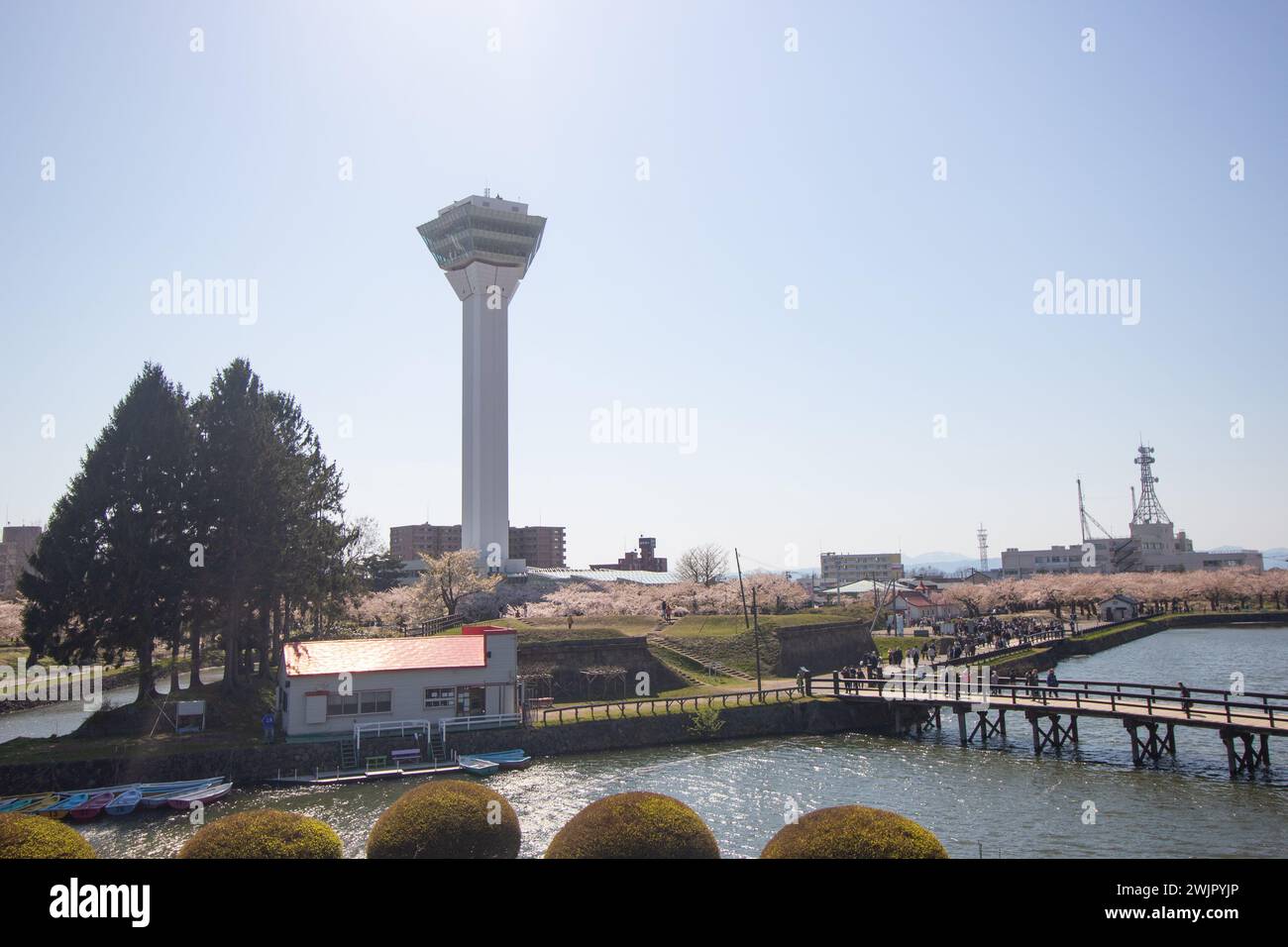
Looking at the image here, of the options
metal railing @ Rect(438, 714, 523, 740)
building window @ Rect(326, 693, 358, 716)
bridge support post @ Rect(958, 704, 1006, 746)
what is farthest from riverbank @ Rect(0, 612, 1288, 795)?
bridge support post @ Rect(958, 704, 1006, 746)

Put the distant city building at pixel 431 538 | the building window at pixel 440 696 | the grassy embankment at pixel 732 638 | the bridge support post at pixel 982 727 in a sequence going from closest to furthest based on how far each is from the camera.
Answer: the building window at pixel 440 696 → the bridge support post at pixel 982 727 → the grassy embankment at pixel 732 638 → the distant city building at pixel 431 538

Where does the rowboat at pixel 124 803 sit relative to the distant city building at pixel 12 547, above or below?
below

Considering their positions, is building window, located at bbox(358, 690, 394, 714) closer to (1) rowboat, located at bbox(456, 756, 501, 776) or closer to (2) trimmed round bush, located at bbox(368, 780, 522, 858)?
(1) rowboat, located at bbox(456, 756, 501, 776)

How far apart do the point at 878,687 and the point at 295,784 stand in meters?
30.1

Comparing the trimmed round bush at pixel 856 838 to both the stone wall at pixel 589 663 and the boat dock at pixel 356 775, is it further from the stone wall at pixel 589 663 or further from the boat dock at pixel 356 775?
the stone wall at pixel 589 663

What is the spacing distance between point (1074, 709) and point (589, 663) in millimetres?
27210

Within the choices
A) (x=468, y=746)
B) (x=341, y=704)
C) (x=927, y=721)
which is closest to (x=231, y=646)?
(x=341, y=704)

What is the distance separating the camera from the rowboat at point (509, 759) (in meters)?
39.5

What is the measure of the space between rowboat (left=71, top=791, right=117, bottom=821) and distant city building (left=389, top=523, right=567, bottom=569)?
142 meters

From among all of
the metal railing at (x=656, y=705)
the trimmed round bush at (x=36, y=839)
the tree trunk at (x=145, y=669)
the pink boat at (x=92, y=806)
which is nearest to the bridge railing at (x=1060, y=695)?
the metal railing at (x=656, y=705)

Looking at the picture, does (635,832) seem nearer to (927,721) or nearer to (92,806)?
(92,806)

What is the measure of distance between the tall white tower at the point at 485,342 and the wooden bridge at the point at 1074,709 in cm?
7853
